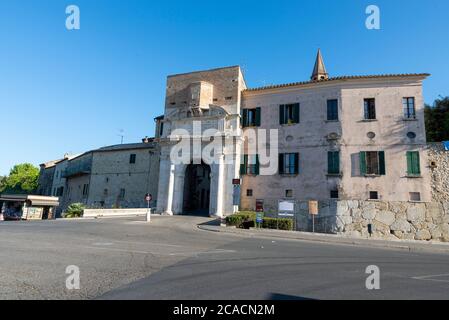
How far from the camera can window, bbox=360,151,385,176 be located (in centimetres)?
2067

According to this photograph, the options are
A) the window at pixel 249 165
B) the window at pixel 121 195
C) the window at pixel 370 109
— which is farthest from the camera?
the window at pixel 121 195

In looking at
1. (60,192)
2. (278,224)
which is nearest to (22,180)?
(60,192)

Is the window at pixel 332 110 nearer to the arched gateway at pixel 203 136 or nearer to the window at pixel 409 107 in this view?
the window at pixel 409 107

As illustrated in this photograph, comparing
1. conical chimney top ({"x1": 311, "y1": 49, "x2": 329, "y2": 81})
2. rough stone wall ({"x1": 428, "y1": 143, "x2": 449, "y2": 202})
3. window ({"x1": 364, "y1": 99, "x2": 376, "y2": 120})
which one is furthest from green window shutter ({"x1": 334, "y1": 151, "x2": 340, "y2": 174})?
conical chimney top ({"x1": 311, "y1": 49, "x2": 329, "y2": 81})

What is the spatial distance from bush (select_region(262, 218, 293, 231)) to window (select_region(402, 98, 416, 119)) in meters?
12.9

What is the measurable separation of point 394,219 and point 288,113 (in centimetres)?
1196

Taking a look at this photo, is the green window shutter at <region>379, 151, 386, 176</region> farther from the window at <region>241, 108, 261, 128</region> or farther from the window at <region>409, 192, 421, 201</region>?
the window at <region>241, 108, 261, 128</region>

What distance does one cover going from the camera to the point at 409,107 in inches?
833

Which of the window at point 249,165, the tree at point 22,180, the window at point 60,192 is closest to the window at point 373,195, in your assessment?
the window at point 249,165

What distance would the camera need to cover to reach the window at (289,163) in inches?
912

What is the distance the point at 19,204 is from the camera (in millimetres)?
39562

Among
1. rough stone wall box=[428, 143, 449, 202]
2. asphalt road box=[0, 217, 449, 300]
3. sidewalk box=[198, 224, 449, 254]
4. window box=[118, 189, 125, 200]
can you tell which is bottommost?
sidewalk box=[198, 224, 449, 254]

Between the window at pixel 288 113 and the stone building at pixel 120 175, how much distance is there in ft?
51.8

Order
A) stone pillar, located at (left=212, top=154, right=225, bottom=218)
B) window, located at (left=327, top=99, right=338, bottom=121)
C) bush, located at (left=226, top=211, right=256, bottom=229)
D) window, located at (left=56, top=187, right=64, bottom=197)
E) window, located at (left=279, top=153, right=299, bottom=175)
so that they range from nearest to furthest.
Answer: bush, located at (left=226, top=211, right=256, bottom=229), window, located at (left=327, top=99, right=338, bottom=121), window, located at (left=279, top=153, right=299, bottom=175), stone pillar, located at (left=212, top=154, right=225, bottom=218), window, located at (left=56, top=187, right=64, bottom=197)
